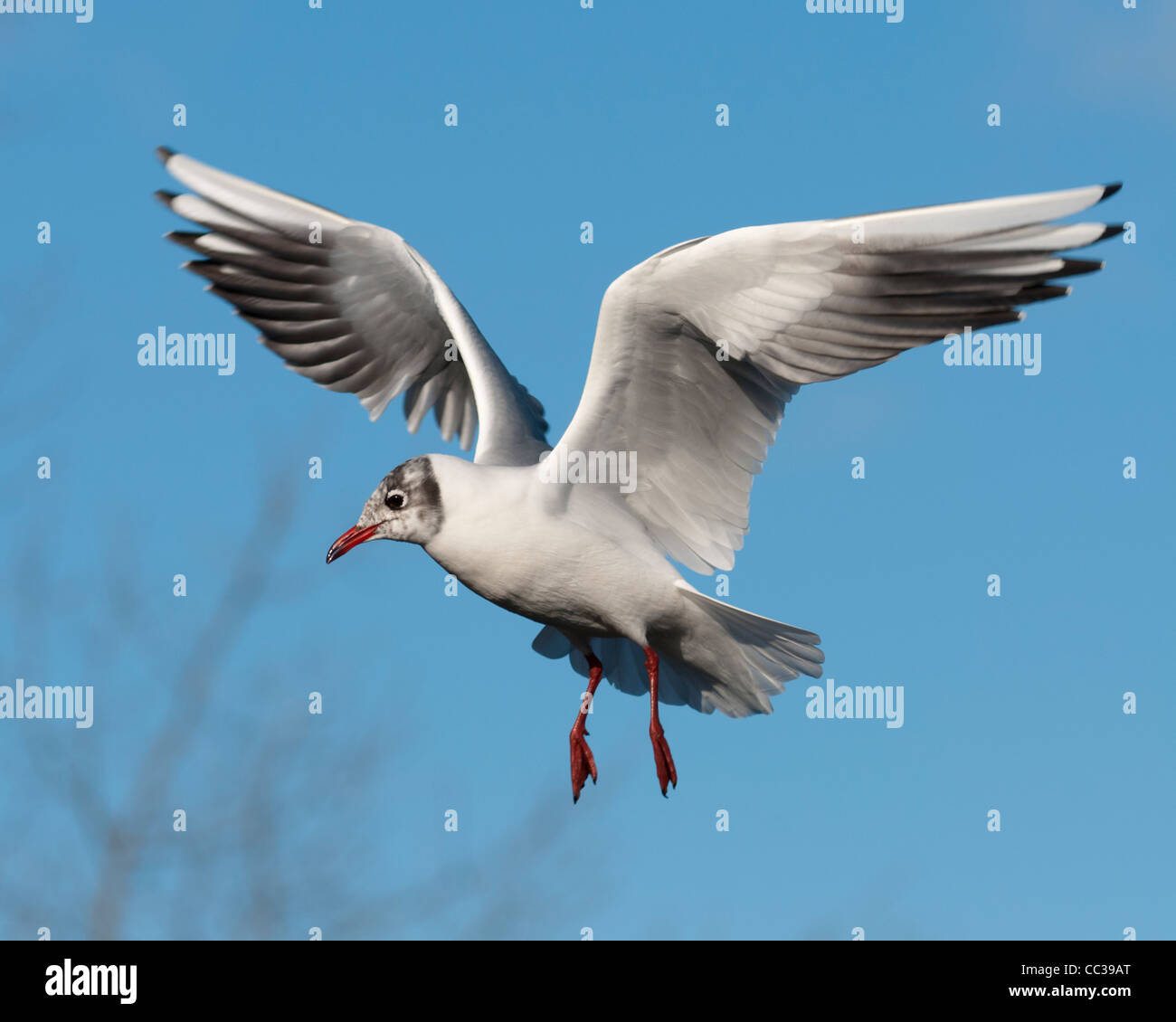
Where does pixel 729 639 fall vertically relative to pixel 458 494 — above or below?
below

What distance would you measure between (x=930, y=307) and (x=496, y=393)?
7.36 feet

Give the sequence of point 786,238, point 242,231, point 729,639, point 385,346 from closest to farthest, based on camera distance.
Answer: point 786,238 < point 729,639 < point 242,231 < point 385,346

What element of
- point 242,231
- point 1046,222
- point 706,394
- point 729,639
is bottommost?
point 729,639

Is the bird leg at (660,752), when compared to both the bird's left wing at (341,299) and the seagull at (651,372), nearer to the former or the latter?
the seagull at (651,372)

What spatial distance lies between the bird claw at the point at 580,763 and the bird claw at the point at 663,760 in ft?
1.03

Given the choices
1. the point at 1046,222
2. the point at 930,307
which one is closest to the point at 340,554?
the point at 930,307

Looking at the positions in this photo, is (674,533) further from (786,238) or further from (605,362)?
(786,238)

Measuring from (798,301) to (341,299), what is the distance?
260 centimetres

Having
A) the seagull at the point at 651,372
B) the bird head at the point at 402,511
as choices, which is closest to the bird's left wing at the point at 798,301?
the seagull at the point at 651,372

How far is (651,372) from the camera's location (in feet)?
20.8

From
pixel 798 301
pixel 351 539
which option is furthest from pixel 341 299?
pixel 798 301

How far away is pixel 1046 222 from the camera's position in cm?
556
